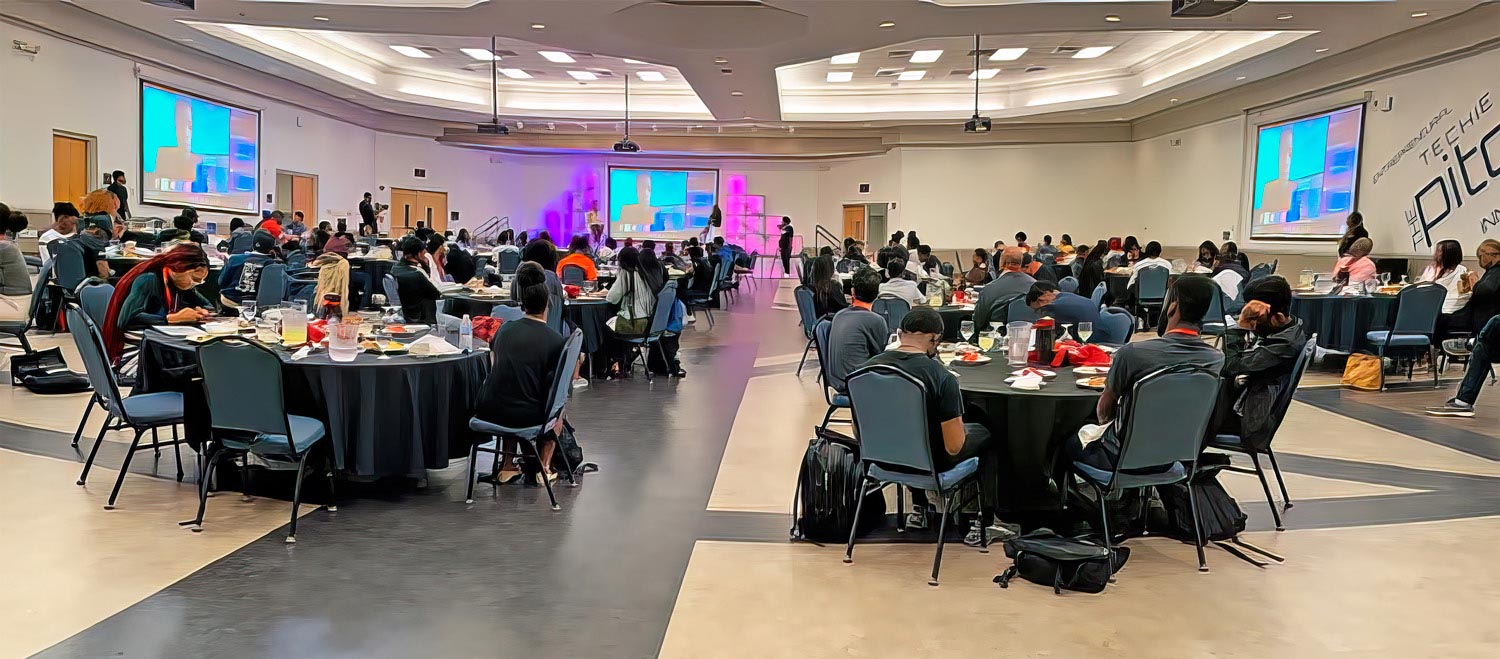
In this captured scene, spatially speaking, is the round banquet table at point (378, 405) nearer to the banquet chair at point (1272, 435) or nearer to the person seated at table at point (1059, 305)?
Answer: the person seated at table at point (1059, 305)

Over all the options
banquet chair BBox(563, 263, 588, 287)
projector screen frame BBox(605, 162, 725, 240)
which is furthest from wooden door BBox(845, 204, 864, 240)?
banquet chair BBox(563, 263, 588, 287)

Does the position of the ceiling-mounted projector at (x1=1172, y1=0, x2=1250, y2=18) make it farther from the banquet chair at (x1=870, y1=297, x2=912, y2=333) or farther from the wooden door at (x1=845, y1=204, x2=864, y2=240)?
the wooden door at (x1=845, y1=204, x2=864, y2=240)

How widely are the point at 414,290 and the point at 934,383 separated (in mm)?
5633

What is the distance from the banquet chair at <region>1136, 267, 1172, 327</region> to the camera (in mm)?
12415

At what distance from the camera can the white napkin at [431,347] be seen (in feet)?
16.4

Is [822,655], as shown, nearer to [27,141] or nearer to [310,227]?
[27,141]

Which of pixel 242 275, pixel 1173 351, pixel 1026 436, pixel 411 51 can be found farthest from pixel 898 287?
pixel 411 51

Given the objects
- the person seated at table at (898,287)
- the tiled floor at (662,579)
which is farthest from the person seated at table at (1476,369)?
the person seated at table at (898,287)

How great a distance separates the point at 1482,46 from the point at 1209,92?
576 centimetres

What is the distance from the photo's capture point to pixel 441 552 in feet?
13.9

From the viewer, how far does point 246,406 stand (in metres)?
4.37

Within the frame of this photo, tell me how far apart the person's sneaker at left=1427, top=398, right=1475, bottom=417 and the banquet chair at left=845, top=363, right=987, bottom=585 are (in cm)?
558

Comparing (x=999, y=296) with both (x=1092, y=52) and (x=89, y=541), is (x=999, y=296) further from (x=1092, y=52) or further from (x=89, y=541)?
(x=1092, y=52)

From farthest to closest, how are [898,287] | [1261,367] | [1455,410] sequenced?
[898,287], [1455,410], [1261,367]
